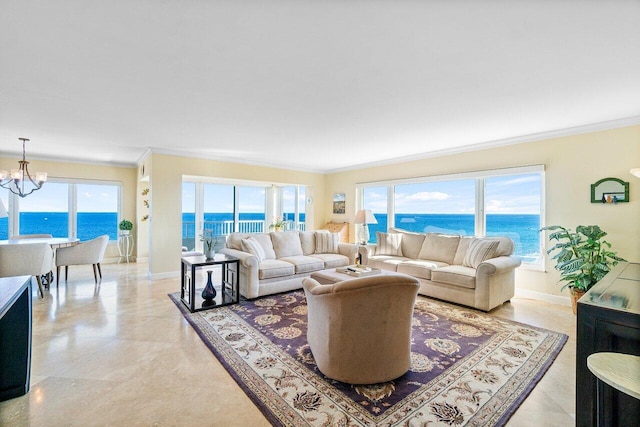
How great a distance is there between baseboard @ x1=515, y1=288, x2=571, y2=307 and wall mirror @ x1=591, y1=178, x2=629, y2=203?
4.58 ft

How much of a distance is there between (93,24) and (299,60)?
1313mm

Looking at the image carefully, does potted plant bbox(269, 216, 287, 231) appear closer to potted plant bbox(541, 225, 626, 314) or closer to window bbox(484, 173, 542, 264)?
window bbox(484, 173, 542, 264)

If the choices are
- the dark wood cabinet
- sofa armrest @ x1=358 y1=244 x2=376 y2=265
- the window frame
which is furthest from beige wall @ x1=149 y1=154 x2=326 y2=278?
the dark wood cabinet

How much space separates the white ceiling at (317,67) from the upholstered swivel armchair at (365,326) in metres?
1.64

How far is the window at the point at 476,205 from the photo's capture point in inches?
170

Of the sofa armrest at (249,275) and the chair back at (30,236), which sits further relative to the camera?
the chair back at (30,236)

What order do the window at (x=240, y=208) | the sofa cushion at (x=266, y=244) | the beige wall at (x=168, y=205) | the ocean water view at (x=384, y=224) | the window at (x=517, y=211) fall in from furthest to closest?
the window at (x=240, y=208) → the beige wall at (x=168, y=205) → the sofa cushion at (x=266, y=244) → the ocean water view at (x=384, y=224) → the window at (x=517, y=211)

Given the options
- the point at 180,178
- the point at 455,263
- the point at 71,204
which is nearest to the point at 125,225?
the point at 71,204

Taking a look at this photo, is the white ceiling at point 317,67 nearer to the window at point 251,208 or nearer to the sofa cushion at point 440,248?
the sofa cushion at point 440,248

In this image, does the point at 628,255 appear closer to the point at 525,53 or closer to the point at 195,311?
the point at 525,53

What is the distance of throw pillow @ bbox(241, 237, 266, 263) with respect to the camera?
4211mm

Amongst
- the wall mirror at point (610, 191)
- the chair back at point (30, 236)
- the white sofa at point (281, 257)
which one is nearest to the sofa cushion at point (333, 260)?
the white sofa at point (281, 257)

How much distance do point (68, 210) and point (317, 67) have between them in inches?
279

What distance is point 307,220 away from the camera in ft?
26.1
